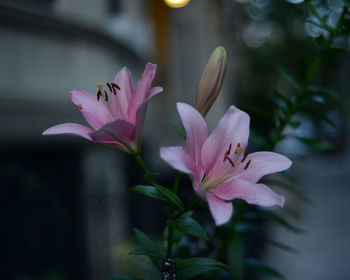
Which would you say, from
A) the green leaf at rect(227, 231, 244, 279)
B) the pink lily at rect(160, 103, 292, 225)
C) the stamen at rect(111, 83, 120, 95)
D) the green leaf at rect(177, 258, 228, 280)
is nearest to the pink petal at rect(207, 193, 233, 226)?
the pink lily at rect(160, 103, 292, 225)

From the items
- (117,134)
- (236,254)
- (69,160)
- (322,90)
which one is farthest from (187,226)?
Result: (69,160)

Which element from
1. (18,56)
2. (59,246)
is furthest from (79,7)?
(59,246)

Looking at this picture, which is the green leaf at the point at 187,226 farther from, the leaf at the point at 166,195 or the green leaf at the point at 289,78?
the green leaf at the point at 289,78

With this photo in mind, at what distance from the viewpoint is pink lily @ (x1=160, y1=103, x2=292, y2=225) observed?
22.4 inches

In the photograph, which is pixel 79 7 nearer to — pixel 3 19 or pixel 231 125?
pixel 3 19

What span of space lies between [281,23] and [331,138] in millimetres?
4140

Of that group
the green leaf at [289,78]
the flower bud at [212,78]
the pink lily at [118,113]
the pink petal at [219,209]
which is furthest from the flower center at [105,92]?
the green leaf at [289,78]

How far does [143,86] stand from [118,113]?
0.08 m

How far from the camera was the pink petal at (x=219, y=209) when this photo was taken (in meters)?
0.54

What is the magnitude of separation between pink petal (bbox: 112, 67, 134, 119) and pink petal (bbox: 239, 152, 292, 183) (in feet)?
0.64

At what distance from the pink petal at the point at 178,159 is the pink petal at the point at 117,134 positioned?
9 cm

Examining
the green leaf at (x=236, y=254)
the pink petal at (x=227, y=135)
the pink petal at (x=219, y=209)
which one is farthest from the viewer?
the green leaf at (x=236, y=254)

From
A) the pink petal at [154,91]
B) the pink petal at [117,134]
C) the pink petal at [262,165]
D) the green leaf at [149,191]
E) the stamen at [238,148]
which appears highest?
the pink petal at [154,91]

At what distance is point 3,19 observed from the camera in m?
2.62
